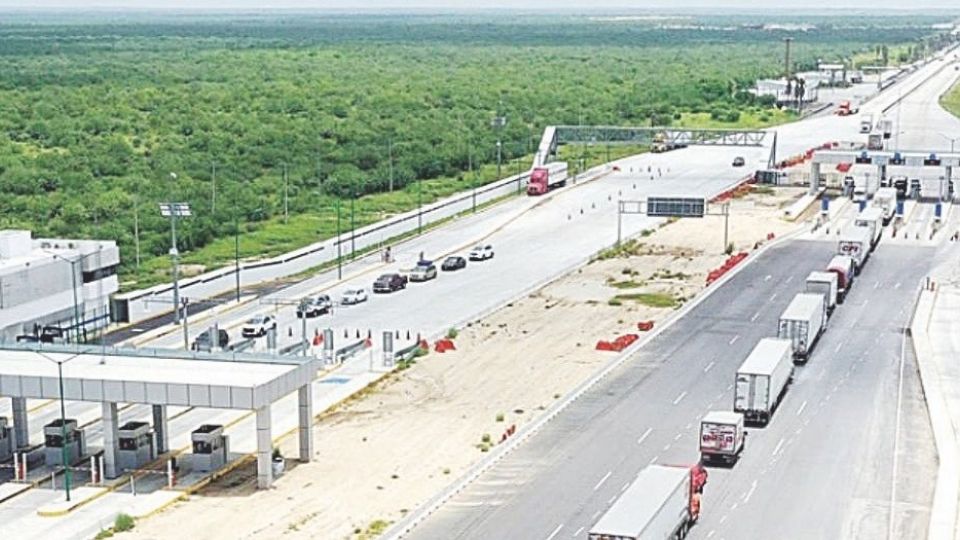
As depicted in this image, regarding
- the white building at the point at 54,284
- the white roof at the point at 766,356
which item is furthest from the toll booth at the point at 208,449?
the white building at the point at 54,284

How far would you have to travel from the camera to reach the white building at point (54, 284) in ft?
259

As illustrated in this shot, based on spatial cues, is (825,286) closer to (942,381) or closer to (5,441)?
(942,381)

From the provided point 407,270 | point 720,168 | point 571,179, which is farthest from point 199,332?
point 720,168

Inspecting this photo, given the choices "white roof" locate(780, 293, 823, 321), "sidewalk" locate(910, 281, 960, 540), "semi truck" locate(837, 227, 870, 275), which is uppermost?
"white roof" locate(780, 293, 823, 321)

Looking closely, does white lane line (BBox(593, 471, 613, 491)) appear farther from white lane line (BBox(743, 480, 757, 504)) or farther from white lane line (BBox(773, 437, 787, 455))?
white lane line (BBox(773, 437, 787, 455))

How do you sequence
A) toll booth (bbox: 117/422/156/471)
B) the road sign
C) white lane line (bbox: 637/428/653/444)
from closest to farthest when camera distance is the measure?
1. toll booth (bbox: 117/422/156/471)
2. white lane line (bbox: 637/428/653/444)
3. the road sign

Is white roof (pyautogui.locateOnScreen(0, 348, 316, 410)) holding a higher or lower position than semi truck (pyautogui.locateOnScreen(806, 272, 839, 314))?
higher

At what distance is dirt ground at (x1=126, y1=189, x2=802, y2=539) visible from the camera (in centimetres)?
5266

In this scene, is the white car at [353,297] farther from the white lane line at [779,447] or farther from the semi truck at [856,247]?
the white lane line at [779,447]

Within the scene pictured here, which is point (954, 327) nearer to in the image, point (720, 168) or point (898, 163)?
point (898, 163)

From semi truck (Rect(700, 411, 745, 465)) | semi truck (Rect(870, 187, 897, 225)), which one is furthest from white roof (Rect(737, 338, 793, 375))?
semi truck (Rect(870, 187, 897, 225))

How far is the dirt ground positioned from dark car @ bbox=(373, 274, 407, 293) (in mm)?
Result: 9386

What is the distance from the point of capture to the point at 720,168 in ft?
552

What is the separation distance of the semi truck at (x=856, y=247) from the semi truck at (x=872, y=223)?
2.79m
